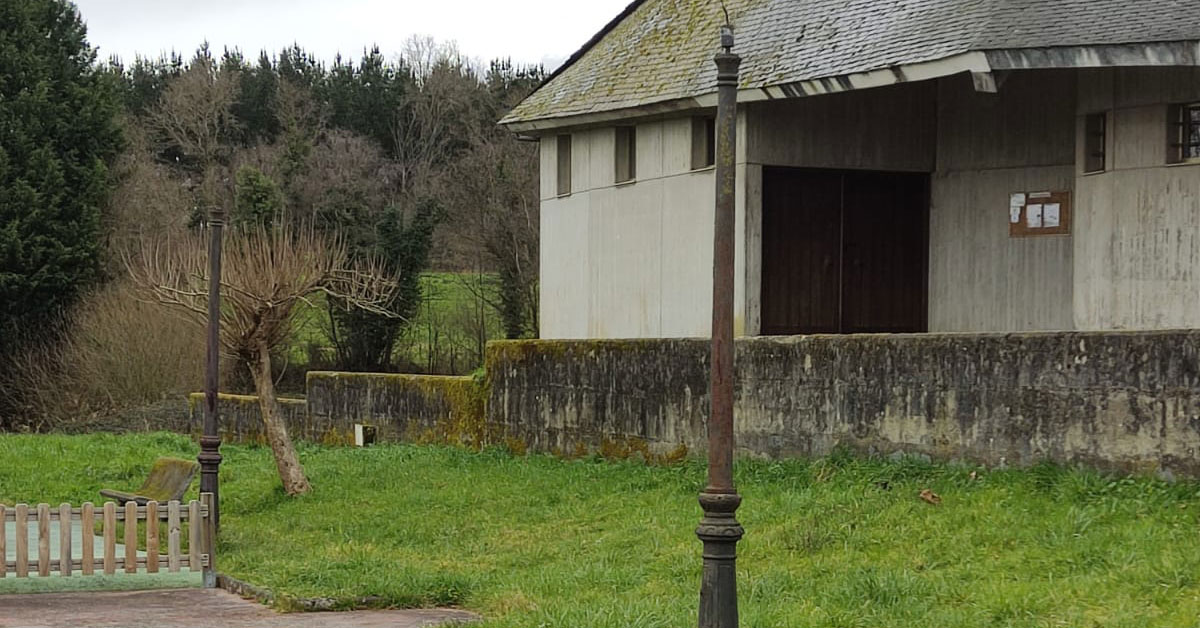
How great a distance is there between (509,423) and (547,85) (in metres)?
6.14

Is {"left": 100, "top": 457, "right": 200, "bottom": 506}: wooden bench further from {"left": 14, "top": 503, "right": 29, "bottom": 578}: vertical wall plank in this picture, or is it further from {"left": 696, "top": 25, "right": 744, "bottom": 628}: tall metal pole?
{"left": 696, "top": 25, "right": 744, "bottom": 628}: tall metal pole

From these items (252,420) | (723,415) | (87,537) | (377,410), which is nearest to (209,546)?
(87,537)

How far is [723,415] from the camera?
971 cm

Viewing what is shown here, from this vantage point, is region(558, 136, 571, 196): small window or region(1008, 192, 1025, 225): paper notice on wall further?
region(558, 136, 571, 196): small window

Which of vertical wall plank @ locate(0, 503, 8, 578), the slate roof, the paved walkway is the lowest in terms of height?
the paved walkway

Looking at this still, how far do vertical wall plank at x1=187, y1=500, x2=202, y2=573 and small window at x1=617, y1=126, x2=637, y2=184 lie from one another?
35.8 feet

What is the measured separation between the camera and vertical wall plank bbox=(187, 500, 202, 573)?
14.3 m

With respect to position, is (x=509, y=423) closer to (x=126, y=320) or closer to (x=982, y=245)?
(x=982, y=245)

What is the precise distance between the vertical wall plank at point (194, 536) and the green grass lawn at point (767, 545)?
0.50 metres

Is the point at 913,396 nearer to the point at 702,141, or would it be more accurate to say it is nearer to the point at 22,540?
the point at 702,141

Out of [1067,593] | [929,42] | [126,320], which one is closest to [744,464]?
[929,42]

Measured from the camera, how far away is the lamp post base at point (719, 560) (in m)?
A: 9.55

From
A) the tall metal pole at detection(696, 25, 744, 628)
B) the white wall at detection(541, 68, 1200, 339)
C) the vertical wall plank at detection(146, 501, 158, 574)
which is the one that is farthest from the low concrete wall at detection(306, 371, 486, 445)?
the tall metal pole at detection(696, 25, 744, 628)

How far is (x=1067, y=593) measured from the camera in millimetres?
10758
